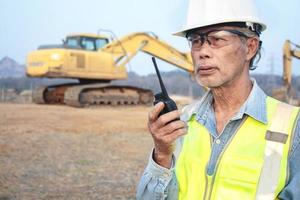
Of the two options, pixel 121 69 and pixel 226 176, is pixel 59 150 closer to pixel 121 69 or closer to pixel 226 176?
pixel 226 176

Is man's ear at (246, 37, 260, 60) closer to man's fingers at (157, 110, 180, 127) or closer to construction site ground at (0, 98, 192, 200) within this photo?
man's fingers at (157, 110, 180, 127)

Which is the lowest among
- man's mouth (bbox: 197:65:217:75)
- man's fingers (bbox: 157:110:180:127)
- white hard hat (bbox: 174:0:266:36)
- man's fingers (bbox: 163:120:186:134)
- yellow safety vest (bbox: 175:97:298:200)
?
yellow safety vest (bbox: 175:97:298:200)

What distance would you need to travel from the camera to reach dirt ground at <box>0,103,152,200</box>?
653cm

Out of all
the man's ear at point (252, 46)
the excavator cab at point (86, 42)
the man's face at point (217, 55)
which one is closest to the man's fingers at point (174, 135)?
the man's face at point (217, 55)

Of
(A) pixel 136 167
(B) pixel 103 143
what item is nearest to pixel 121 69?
(B) pixel 103 143

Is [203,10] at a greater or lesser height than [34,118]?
greater

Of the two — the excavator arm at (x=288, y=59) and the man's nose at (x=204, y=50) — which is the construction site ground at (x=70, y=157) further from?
the excavator arm at (x=288, y=59)

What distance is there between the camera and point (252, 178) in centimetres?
200

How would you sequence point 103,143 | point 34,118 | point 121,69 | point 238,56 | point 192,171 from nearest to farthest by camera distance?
point 192,171
point 238,56
point 103,143
point 34,118
point 121,69

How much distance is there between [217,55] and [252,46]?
219 millimetres

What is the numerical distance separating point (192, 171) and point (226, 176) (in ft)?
0.57

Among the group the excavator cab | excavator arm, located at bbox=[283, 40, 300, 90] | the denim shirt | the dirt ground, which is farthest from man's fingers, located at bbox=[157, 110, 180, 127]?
excavator arm, located at bbox=[283, 40, 300, 90]

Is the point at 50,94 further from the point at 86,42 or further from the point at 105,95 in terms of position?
the point at 105,95

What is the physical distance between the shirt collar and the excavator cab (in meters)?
19.6
